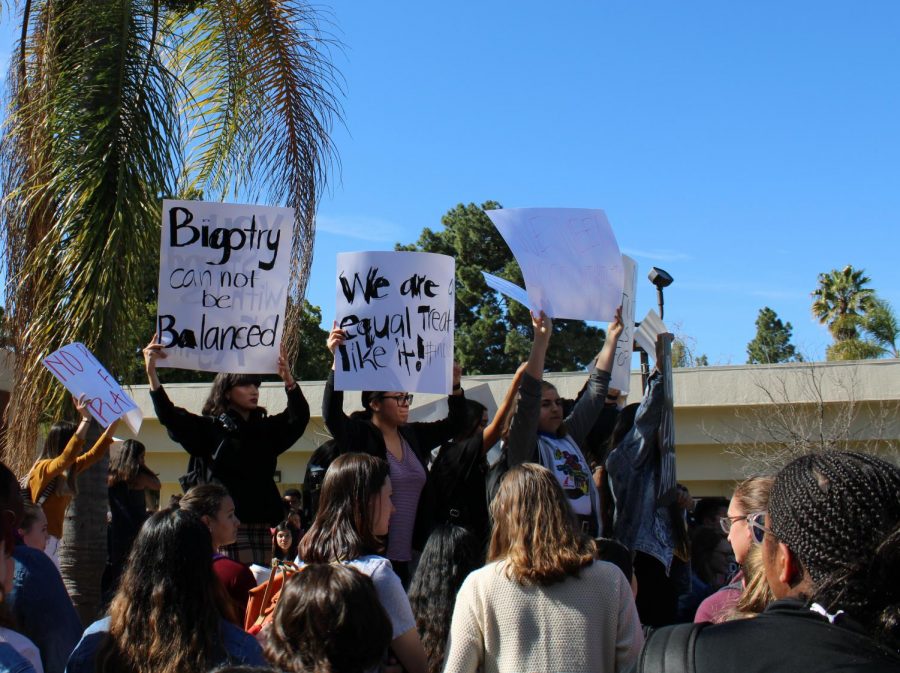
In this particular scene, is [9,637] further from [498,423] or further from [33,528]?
[498,423]

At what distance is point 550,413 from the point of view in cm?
548

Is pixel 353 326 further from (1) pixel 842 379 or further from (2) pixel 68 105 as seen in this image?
(1) pixel 842 379

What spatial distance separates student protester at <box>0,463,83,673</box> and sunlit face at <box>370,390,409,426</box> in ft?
7.98

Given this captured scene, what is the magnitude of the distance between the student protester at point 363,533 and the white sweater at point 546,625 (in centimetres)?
18

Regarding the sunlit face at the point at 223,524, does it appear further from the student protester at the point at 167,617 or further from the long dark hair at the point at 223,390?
the long dark hair at the point at 223,390

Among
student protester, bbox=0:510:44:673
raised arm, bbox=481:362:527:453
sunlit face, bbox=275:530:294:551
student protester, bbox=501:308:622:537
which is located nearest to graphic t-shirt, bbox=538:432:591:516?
student protester, bbox=501:308:622:537

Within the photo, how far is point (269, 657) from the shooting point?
8.90ft

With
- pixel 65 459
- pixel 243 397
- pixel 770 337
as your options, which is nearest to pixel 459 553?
pixel 243 397

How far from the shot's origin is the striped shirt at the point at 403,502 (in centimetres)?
515

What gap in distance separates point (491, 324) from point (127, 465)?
3289cm

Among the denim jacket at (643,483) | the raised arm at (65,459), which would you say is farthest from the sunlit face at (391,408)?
the raised arm at (65,459)

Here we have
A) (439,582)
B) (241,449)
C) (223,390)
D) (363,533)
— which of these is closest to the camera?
(363,533)

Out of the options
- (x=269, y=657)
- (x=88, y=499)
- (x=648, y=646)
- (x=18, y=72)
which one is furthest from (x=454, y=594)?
(x=18, y=72)

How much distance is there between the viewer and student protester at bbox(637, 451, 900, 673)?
160cm
